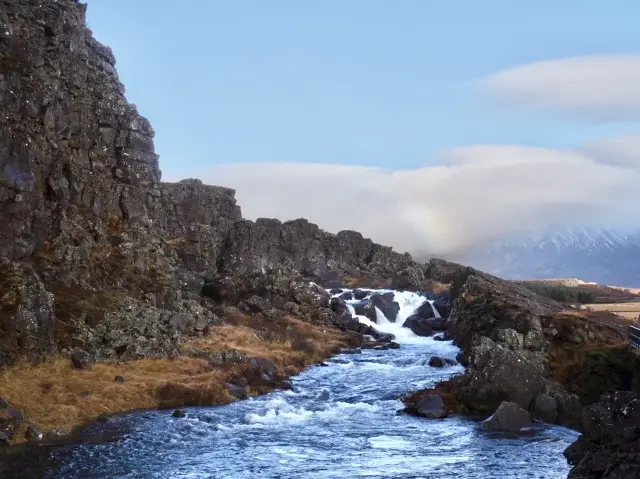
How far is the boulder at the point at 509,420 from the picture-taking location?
33.5 metres

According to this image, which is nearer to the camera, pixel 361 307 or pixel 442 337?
pixel 442 337

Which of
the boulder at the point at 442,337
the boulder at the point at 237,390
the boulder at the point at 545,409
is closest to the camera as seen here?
the boulder at the point at 545,409

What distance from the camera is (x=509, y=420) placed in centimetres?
3369

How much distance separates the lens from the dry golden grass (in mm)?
33125

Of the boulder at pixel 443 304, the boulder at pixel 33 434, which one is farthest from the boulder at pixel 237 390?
the boulder at pixel 443 304

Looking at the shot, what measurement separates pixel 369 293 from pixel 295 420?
69.1 metres

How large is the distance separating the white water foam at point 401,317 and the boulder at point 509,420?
4471 centimetres

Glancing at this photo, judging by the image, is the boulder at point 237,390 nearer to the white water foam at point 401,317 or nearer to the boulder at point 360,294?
the white water foam at point 401,317

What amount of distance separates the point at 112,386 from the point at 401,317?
59816mm

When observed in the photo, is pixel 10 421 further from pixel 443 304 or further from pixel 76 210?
pixel 443 304

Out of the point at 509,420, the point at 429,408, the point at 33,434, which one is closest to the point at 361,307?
the point at 429,408

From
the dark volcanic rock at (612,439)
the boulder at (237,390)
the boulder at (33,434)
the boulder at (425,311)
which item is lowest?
the boulder at (33,434)

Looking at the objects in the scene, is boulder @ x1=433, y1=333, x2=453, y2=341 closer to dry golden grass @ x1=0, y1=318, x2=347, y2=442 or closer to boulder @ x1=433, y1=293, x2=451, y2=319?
boulder @ x1=433, y1=293, x2=451, y2=319

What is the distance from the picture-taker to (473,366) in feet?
132
